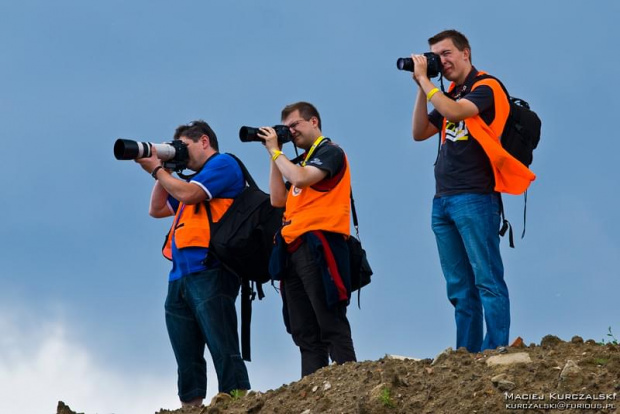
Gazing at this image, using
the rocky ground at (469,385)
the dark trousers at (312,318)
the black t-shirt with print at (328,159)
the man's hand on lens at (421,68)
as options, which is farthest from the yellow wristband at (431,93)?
the rocky ground at (469,385)

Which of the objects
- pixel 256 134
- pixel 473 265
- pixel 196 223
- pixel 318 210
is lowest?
pixel 473 265

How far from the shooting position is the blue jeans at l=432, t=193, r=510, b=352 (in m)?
9.14

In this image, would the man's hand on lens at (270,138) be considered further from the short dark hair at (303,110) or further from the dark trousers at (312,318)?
the dark trousers at (312,318)

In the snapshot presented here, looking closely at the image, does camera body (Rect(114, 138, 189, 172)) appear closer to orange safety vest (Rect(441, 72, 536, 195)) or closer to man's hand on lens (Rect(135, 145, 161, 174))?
man's hand on lens (Rect(135, 145, 161, 174))

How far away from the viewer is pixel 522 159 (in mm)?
9484

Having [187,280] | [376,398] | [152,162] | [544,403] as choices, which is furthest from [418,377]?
[152,162]

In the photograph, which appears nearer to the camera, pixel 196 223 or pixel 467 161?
pixel 467 161

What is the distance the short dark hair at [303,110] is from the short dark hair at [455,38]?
1.21 meters

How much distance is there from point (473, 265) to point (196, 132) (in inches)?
126

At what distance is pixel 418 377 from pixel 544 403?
1.06m

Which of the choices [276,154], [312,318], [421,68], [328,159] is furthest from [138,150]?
[421,68]

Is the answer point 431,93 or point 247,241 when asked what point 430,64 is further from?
point 247,241

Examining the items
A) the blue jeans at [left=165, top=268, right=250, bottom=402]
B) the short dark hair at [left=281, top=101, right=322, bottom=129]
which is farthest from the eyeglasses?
the blue jeans at [left=165, top=268, right=250, bottom=402]

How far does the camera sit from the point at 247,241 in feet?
34.3
